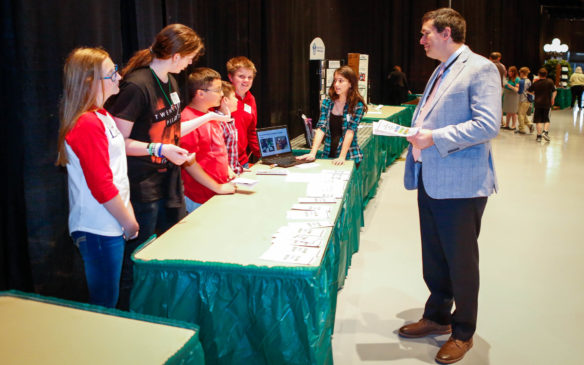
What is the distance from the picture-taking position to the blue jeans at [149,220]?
2.09m

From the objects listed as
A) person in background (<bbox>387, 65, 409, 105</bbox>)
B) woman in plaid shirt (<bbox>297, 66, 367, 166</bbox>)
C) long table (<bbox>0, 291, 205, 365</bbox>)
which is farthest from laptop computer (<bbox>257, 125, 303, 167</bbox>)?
person in background (<bbox>387, 65, 409, 105</bbox>)

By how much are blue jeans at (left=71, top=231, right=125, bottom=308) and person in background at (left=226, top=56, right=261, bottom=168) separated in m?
1.54

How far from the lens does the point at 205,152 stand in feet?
8.59

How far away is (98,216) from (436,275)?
1.55 meters

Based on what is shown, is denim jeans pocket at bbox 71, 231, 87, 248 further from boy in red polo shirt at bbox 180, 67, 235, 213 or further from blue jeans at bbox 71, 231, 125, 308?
boy in red polo shirt at bbox 180, 67, 235, 213

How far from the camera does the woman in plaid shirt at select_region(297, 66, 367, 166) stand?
140 inches

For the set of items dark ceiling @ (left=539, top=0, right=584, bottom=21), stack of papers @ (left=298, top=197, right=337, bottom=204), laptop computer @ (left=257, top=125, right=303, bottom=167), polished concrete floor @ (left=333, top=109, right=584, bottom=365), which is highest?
dark ceiling @ (left=539, top=0, right=584, bottom=21)

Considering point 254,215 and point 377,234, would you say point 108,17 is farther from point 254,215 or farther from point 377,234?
point 377,234

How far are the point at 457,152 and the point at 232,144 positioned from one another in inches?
54.8

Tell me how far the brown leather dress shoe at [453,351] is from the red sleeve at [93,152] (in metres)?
1.64

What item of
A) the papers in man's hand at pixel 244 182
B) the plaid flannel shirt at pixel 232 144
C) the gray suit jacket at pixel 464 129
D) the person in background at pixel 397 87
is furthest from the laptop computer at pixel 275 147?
the person in background at pixel 397 87

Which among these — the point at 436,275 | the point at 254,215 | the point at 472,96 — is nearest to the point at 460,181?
the point at 472,96

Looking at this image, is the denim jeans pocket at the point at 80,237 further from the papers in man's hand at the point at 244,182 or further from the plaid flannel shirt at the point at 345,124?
the plaid flannel shirt at the point at 345,124

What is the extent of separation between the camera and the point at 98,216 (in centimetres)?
174
